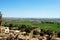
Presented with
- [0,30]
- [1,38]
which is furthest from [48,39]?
[1,38]

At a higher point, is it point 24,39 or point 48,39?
point 24,39

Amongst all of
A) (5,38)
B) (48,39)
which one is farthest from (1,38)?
(48,39)

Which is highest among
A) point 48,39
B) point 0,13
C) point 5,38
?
point 0,13

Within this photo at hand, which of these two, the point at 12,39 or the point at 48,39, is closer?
the point at 12,39

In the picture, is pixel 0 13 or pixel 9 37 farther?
pixel 0 13

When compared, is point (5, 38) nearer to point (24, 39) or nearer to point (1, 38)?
point (1, 38)

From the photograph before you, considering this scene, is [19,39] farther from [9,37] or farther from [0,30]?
[0,30]

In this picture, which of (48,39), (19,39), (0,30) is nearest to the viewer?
(19,39)

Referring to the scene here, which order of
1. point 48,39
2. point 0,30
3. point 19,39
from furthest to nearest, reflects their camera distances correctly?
point 48,39
point 0,30
point 19,39

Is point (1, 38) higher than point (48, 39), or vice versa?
point (1, 38)
